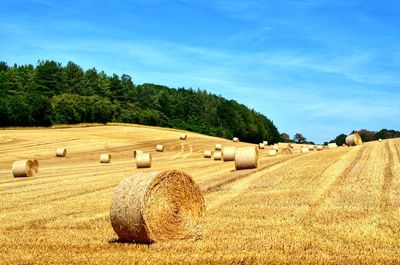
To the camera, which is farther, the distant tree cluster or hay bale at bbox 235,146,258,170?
the distant tree cluster

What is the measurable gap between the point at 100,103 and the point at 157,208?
244 ft

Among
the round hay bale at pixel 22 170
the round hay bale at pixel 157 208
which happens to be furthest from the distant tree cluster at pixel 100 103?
the round hay bale at pixel 157 208

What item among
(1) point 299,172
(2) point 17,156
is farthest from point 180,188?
(2) point 17,156

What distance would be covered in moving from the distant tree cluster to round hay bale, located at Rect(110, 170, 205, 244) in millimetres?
60242

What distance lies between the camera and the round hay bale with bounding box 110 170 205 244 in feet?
33.5

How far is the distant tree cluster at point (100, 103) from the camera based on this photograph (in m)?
72.2

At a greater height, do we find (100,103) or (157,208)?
(100,103)

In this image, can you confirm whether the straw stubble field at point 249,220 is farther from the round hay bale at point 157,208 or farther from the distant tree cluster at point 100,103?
the distant tree cluster at point 100,103

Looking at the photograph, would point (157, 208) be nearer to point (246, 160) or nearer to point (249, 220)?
point (249, 220)

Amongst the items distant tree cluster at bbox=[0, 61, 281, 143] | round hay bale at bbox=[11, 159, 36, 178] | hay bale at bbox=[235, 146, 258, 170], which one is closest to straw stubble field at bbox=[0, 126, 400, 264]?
hay bale at bbox=[235, 146, 258, 170]

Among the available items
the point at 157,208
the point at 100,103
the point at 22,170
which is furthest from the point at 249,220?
the point at 100,103

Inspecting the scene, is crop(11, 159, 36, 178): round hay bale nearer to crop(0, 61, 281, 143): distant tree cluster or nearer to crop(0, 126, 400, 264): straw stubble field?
crop(0, 126, 400, 264): straw stubble field

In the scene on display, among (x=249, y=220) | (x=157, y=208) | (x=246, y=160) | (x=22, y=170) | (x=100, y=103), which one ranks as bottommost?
(x=249, y=220)

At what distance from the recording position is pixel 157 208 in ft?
34.9
